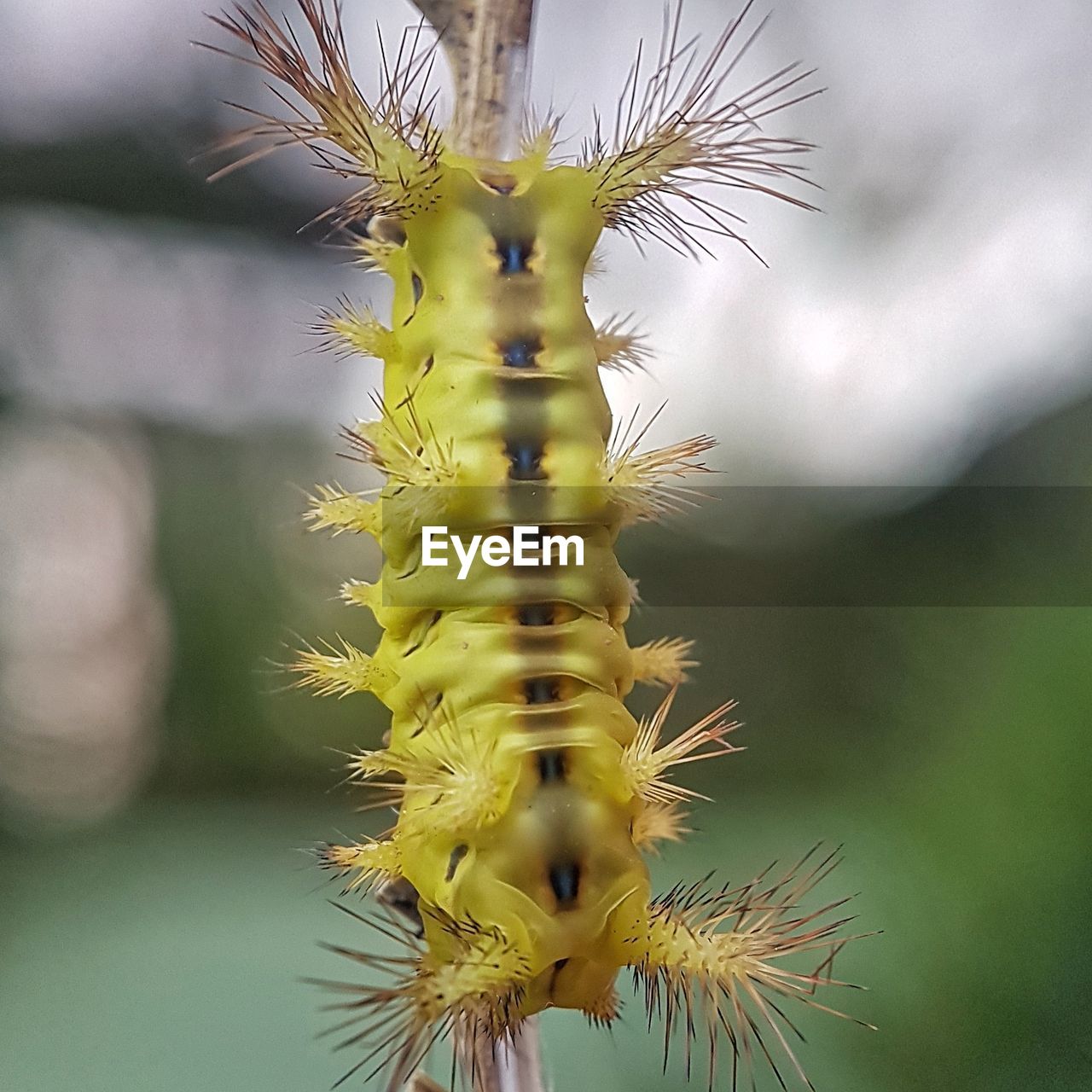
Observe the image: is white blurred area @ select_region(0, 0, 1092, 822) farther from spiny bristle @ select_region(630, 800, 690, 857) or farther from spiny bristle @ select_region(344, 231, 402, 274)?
spiny bristle @ select_region(630, 800, 690, 857)

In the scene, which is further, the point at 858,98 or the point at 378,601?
the point at 858,98

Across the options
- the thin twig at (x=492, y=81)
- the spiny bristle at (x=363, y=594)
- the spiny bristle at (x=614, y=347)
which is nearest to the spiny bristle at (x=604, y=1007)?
the thin twig at (x=492, y=81)

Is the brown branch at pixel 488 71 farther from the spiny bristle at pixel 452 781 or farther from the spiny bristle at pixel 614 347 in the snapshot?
the spiny bristle at pixel 452 781

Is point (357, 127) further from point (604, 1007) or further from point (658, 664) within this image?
point (604, 1007)

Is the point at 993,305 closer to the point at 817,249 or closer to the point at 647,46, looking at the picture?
the point at 817,249

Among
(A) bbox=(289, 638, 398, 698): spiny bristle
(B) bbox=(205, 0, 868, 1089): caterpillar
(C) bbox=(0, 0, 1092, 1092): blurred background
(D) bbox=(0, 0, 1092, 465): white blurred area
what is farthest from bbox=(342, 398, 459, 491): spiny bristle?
(D) bbox=(0, 0, 1092, 465): white blurred area

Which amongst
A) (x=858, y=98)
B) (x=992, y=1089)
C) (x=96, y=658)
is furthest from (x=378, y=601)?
(x=858, y=98)

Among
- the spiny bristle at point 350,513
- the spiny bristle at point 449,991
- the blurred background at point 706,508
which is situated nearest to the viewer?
the spiny bristle at point 449,991
